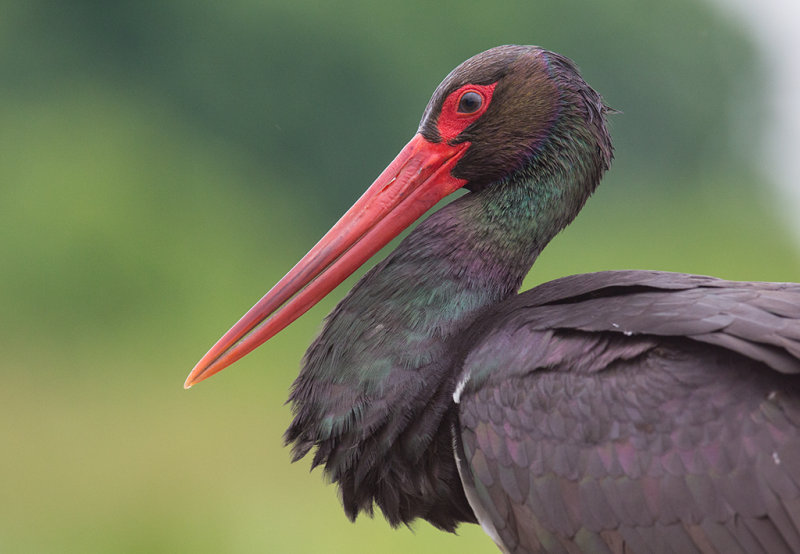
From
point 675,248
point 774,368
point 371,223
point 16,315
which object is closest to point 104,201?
point 16,315

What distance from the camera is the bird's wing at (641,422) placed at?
2033 mm

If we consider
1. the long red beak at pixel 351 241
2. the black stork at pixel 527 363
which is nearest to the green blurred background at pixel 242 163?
the long red beak at pixel 351 241

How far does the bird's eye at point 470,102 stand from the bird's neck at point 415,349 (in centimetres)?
21

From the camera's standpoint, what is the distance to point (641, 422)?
2.14 metres

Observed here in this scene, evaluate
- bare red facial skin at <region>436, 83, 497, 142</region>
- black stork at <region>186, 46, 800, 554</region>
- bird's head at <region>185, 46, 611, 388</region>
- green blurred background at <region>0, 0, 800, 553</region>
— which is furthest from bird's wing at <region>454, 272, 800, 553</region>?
green blurred background at <region>0, 0, 800, 553</region>

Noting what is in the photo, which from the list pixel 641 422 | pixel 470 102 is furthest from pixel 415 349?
pixel 470 102

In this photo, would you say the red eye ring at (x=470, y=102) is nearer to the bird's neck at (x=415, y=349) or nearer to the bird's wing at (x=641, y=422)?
the bird's neck at (x=415, y=349)

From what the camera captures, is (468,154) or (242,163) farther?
(242,163)

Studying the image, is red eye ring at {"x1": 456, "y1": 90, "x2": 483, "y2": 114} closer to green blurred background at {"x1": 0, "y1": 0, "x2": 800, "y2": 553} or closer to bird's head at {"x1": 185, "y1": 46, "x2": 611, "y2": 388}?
bird's head at {"x1": 185, "y1": 46, "x2": 611, "y2": 388}

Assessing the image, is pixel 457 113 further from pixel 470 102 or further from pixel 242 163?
pixel 242 163

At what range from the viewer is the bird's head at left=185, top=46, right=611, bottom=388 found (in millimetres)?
2744

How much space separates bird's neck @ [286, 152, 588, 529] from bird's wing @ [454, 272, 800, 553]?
0.37 ft

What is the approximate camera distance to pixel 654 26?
877 centimetres

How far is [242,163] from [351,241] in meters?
5.60
